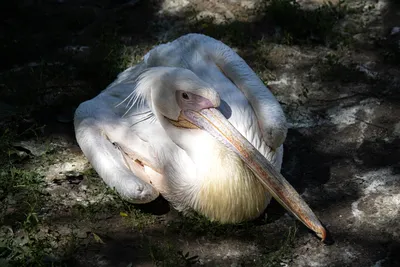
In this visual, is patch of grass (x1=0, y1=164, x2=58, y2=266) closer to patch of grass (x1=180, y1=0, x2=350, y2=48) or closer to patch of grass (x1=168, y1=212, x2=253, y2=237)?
patch of grass (x1=168, y1=212, x2=253, y2=237)

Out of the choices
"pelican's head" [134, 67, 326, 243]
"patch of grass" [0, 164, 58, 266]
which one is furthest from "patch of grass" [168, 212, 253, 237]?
"patch of grass" [0, 164, 58, 266]

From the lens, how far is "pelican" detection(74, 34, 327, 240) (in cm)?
418

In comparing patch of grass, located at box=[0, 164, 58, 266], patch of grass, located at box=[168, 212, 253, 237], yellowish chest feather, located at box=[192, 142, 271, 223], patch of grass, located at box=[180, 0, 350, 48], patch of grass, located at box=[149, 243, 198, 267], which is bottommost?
patch of grass, located at box=[0, 164, 58, 266]

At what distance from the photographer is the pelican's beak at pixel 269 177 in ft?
13.5

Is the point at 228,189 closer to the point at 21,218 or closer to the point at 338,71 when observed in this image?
the point at 21,218

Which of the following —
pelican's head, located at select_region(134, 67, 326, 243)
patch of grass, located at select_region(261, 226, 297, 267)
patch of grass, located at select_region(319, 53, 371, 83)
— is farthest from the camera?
patch of grass, located at select_region(319, 53, 371, 83)

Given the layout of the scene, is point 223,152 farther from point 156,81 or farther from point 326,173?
point 326,173

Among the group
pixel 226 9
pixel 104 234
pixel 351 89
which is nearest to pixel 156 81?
pixel 104 234

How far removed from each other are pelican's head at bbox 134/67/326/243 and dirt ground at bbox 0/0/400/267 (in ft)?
0.67

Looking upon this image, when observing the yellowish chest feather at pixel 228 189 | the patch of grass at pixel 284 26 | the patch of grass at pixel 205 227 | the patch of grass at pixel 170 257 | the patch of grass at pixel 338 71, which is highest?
the patch of grass at pixel 284 26

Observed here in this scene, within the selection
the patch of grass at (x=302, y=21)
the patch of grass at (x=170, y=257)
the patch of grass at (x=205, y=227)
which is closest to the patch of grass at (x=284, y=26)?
the patch of grass at (x=302, y=21)

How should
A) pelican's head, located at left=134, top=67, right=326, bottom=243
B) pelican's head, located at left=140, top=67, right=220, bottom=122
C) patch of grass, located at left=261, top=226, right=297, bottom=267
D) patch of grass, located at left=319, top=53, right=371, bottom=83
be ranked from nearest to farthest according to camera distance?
patch of grass, located at left=261, top=226, right=297, bottom=267, pelican's head, located at left=134, top=67, right=326, bottom=243, pelican's head, located at left=140, top=67, right=220, bottom=122, patch of grass, located at left=319, top=53, right=371, bottom=83

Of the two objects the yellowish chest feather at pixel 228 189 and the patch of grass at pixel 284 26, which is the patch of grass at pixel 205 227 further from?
the patch of grass at pixel 284 26

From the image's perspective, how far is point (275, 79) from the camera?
5.64 meters
